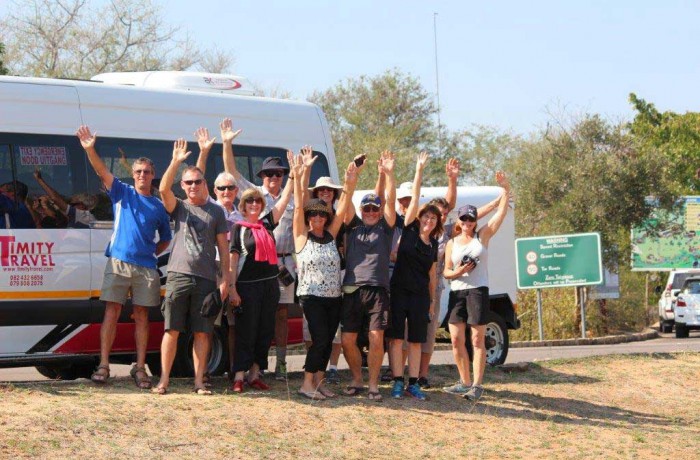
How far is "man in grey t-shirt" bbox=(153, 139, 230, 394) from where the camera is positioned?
1098cm

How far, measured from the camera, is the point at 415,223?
12250 millimetres

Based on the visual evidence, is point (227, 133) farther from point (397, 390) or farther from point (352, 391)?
point (397, 390)

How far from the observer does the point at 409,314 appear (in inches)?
477

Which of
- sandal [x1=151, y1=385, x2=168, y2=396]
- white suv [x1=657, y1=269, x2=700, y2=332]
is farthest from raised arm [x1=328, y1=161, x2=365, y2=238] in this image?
white suv [x1=657, y1=269, x2=700, y2=332]

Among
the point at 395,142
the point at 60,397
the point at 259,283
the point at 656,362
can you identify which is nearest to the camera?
the point at 60,397

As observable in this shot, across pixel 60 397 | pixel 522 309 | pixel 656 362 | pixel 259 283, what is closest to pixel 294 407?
pixel 259 283

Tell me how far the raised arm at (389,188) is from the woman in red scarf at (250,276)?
110cm

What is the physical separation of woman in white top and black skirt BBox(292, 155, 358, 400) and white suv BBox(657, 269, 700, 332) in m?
21.9

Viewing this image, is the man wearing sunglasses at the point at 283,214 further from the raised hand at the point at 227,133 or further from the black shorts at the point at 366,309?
the black shorts at the point at 366,309

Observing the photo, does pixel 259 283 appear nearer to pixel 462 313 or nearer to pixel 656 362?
pixel 462 313

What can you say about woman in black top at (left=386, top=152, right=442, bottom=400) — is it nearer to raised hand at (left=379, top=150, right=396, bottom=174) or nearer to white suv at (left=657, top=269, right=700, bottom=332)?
raised hand at (left=379, top=150, right=396, bottom=174)

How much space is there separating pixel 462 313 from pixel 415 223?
3.45 ft

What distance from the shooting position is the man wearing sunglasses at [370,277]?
459 inches

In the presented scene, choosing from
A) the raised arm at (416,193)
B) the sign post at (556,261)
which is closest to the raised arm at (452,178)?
the raised arm at (416,193)
